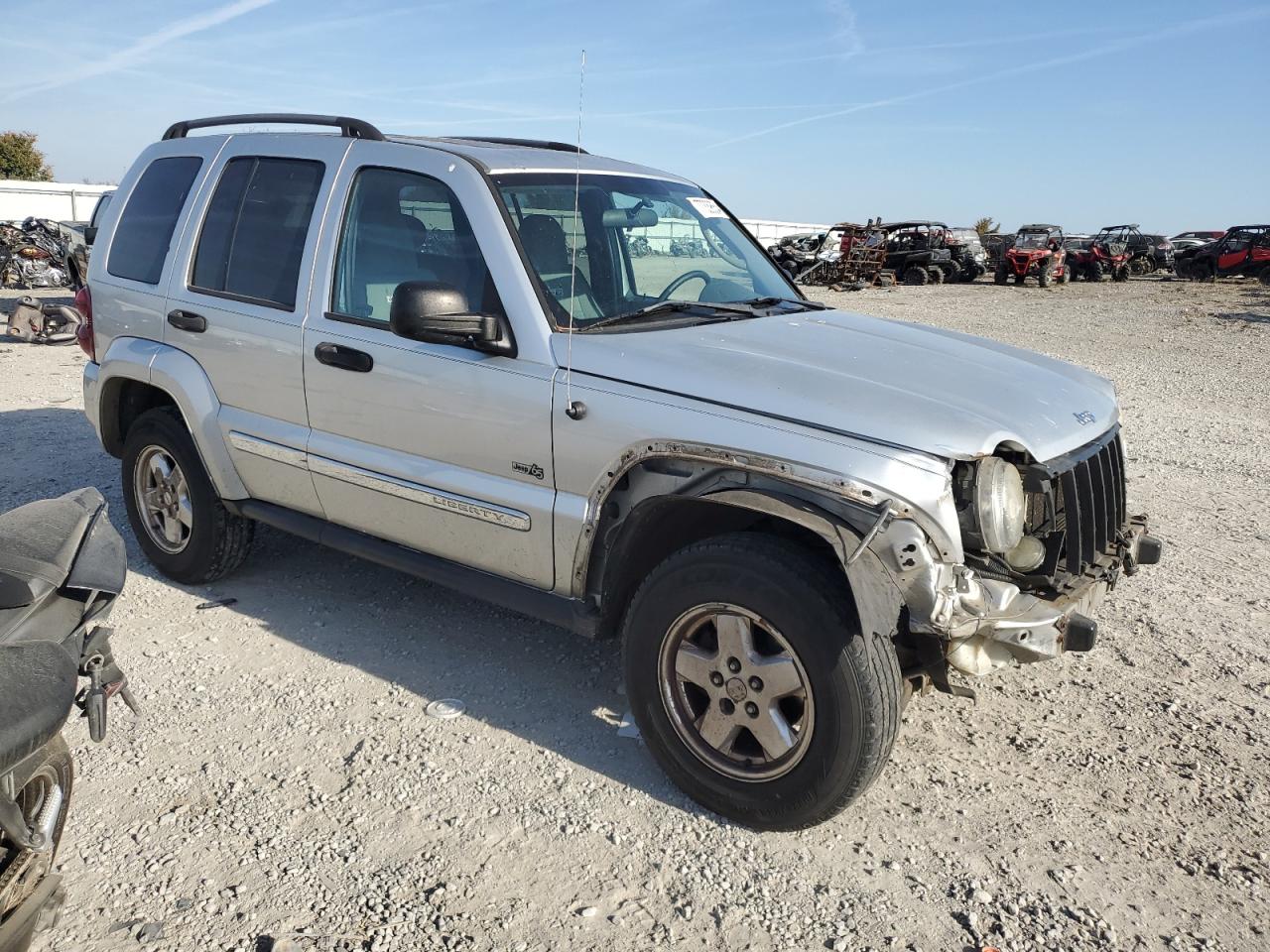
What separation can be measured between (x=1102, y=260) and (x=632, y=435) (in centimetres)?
3686

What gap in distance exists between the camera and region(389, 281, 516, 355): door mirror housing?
334 centimetres

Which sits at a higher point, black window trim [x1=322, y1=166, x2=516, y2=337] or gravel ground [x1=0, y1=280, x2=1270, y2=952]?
black window trim [x1=322, y1=166, x2=516, y2=337]

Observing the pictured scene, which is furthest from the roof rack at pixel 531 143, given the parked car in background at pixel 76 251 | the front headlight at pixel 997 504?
the parked car in background at pixel 76 251

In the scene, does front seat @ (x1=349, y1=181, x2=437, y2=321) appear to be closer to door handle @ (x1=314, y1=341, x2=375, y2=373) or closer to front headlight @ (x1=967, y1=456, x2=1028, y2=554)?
door handle @ (x1=314, y1=341, x2=375, y2=373)

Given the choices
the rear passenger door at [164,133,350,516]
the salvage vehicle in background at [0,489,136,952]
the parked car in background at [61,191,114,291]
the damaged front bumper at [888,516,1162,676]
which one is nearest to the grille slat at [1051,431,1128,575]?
the damaged front bumper at [888,516,1162,676]

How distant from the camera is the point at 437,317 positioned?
3365 millimetres

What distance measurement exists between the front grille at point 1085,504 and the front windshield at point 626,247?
1.52 m

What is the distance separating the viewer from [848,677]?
2.87 metres

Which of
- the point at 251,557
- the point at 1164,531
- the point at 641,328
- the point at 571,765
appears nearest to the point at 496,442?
the point at 641,328

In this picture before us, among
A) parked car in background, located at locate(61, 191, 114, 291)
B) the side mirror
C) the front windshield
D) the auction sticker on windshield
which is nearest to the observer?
the side mirror

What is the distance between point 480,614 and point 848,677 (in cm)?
231

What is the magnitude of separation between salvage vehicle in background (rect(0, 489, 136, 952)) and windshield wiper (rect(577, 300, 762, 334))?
171 centimetres

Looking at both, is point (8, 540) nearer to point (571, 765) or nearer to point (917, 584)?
point (571, 765)

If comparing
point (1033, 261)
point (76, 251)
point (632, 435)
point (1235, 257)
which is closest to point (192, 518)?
point (632, 435)
